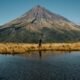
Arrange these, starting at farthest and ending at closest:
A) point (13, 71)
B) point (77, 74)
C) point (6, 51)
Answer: point (6, 51) < point (13, 71) < point (77, 74)

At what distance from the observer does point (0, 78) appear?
45312 millimetres

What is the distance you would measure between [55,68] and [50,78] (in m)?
10.8

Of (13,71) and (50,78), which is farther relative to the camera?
(13,71)

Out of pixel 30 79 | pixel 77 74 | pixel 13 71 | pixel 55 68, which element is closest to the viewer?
pixel 30 79

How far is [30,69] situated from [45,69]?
339 cm

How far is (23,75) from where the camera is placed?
4866 cm

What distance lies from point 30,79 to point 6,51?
4819 centimetres

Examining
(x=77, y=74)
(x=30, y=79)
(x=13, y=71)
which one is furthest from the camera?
(x=13, y=71)

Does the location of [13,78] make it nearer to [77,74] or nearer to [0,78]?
[0,78]

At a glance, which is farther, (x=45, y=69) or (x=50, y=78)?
(x=45, y=69)

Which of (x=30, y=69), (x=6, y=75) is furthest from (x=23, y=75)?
(x=30, y=69)

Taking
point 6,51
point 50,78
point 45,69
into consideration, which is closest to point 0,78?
point 50,78

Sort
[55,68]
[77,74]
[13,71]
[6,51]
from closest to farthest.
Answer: [77,74], [13,71], [55,68], [6,51]

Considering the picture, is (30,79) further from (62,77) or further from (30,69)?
(30,69)
